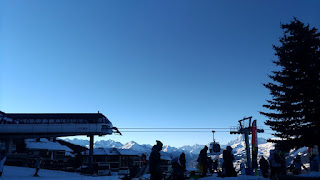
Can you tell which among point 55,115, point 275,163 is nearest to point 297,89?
point 275,163

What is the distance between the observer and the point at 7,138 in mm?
39062

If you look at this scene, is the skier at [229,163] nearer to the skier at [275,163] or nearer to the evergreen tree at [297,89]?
the skier at [275,163]

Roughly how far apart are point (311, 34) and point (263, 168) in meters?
12.1

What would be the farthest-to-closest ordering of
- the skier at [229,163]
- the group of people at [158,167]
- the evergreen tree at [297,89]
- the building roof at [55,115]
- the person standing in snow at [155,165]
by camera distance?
the building roof at [55,115] < the evergreen tree at [297,89] < the skier at [229,163] < the person standing in snow at [155,165] < the group of people at [158,167]

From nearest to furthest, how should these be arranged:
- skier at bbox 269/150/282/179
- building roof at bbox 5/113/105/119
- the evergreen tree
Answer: skier at bbox 269/150/282/179 < the evergreen tree < building roof at bbox 5/113/105/119

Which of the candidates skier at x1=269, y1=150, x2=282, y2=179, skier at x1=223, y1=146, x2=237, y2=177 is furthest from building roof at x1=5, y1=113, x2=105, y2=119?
skier at x1=223, y1=146, x2=237, y2=177

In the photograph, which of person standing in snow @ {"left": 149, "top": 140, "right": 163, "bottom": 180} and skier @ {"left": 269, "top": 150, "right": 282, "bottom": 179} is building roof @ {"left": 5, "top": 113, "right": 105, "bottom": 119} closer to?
skier @ {"left": 269, "top": 150, "right": 282, "bottom": 179}

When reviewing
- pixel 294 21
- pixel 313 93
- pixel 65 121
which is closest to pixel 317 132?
pixel 313 93

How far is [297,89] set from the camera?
60.0ft

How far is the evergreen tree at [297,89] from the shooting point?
57.7ft

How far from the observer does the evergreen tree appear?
17.6 m

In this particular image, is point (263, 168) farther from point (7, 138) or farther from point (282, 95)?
point (7, 138)

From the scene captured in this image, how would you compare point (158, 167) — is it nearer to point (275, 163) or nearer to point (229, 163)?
A: point (229, 163)

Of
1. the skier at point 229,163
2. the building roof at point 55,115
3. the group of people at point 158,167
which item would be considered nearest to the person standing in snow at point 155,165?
the group of people at point 158,167
